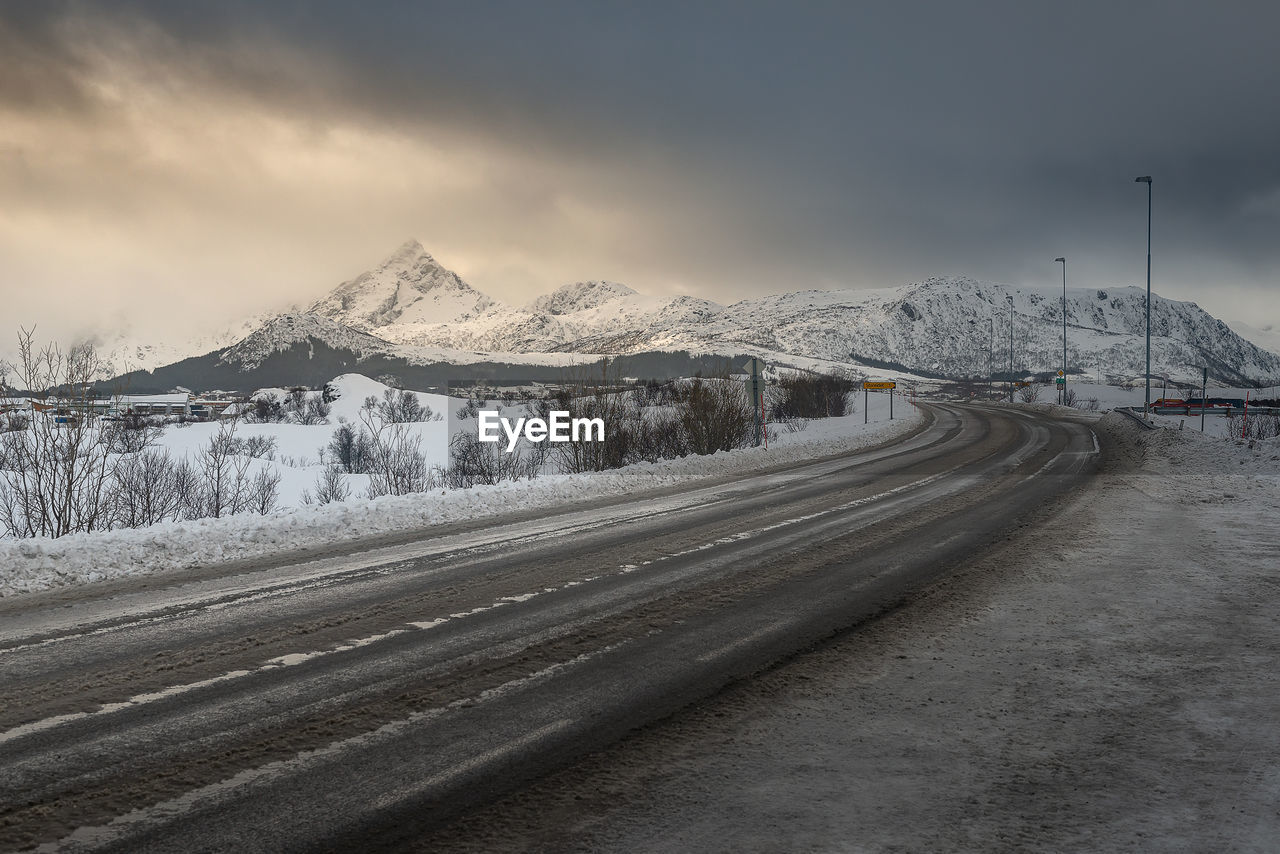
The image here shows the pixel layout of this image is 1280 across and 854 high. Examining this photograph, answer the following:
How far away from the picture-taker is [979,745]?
12.6 feet

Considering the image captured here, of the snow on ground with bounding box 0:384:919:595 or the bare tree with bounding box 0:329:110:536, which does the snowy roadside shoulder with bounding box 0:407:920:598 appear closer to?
the snow on ground with bounding box 0:384:919:595

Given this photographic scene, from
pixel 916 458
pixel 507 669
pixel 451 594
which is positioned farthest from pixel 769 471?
pixel 507 669

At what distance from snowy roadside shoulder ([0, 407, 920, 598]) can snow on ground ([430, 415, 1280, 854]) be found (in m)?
6.29

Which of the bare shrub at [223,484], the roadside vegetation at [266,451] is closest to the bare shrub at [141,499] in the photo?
the roadside vegetation at [266,451]

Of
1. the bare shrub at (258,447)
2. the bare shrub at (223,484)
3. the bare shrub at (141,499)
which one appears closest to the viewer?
the bare shrub at (141,499)

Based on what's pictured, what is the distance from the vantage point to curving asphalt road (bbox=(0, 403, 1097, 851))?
129 inches

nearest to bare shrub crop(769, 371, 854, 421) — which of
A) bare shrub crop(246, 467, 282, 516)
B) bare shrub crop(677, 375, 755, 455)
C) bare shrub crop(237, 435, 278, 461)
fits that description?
bare shrub crop(677, 375, 755, 455)

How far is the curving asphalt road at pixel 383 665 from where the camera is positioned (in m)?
3.27

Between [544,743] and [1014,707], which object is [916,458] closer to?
[1014,707]

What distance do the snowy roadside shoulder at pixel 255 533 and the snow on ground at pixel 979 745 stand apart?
6.29m

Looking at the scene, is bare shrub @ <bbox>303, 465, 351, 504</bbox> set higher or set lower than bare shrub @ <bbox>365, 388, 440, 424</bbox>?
lower

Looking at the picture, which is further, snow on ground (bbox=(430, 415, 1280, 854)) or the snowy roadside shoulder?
the snowy roadside shoulder

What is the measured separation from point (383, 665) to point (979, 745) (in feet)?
11.3

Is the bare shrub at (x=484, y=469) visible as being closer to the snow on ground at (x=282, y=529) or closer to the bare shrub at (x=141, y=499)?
the snow on ground at (x=282, y=529)
